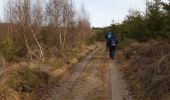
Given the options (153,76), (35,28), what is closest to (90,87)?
(153,76)

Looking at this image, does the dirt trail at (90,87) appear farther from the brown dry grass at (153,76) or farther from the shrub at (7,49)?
the shrub at (7,49)

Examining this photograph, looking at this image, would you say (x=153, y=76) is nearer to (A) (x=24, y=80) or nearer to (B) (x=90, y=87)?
(B) (x=90, y=87)

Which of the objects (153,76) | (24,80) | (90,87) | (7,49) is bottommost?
(90,87)

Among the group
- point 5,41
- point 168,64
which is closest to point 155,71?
point 168,64

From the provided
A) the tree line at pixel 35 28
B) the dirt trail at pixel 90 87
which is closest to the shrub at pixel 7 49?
the tree line at pixel 35 28

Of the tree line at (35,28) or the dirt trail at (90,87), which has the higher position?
the tree line at (35,28)

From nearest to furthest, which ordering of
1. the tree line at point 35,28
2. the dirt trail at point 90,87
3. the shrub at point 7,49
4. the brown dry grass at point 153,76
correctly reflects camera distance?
the brown dry grass at point 153,76 < the dirt trail at point 90,87 < the tree line at point 35,28 < the shrub at point 7,49

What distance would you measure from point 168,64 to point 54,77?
5999 mm

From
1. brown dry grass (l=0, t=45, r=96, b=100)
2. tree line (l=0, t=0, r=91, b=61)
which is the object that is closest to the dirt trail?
brown dry grass (l=0, t=45, r=96, b=100)

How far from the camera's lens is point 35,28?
2519 cm

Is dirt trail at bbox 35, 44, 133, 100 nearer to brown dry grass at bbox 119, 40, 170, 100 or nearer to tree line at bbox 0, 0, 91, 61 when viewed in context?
brown dry grass at bbox 119, 40, 170, 100

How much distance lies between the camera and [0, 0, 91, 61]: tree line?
2210 centimetres

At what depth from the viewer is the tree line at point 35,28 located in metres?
22.1

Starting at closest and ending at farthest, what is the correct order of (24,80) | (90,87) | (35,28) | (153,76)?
(153,76)
(24,80)
(90,87)
(35,28)
